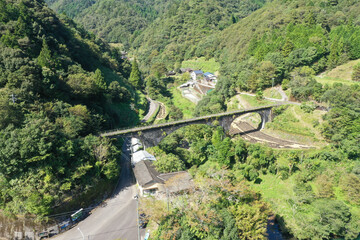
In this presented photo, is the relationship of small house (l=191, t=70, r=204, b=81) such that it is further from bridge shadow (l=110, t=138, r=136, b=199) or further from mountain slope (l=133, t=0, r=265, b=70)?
bridge shadow (l=110, t=138, r=136, b=199)

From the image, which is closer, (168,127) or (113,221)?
(113,221)

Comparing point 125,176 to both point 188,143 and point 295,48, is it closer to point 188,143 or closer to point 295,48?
point 188,143

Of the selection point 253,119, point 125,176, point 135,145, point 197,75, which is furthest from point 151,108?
point 125,176

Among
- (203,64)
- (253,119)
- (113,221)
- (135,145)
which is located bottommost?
(113,221)

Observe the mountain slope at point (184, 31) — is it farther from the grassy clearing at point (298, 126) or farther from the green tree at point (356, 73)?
the grassy clearing at point (298, 126)

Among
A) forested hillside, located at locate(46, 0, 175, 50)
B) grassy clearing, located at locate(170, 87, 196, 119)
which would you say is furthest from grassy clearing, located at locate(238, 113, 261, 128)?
forested hillside, located at locate(46, 0, 175, 50)

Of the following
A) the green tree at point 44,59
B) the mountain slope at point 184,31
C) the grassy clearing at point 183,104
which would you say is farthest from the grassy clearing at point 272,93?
the mountain slope at point 184,31
